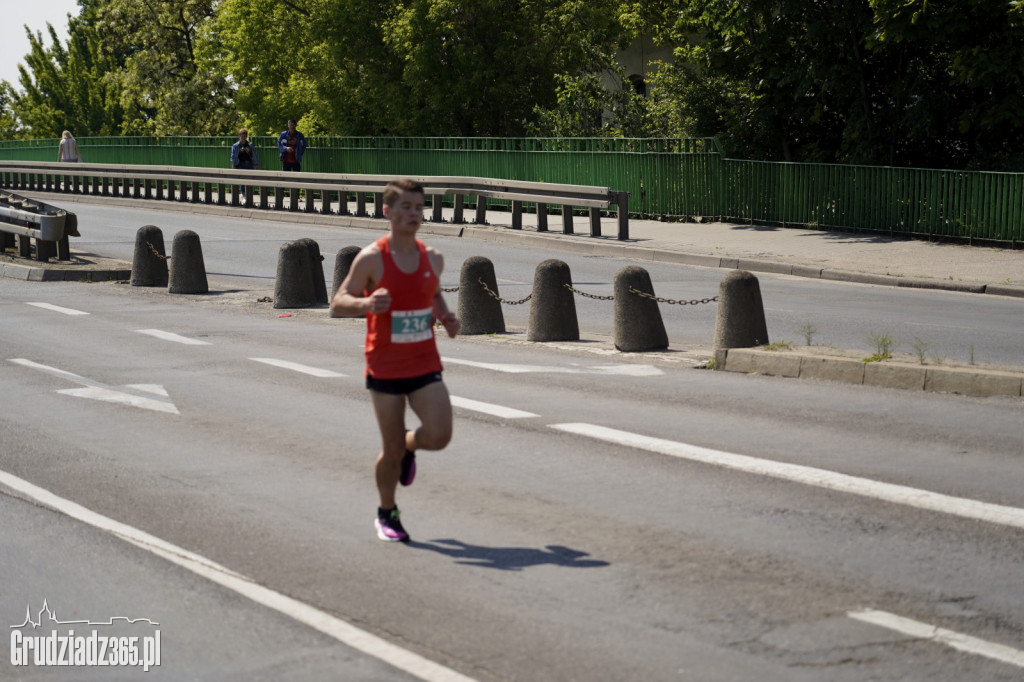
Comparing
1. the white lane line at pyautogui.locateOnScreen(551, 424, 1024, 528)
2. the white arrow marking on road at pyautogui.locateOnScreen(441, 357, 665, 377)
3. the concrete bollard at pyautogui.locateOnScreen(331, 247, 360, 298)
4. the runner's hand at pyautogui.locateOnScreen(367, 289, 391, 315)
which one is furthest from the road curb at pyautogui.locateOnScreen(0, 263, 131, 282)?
the runner's hand at pyautogui.locateOnScreen(367, 289, 391, 315)

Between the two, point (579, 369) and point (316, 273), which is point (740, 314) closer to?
point (579, 369)

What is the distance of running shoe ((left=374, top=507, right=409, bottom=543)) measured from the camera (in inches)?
279

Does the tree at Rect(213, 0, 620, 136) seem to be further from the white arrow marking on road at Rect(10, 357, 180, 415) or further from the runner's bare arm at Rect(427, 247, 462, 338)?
the runner's bare arm at Rect(427, 247, 462, 338)

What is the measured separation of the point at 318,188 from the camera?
114 feet

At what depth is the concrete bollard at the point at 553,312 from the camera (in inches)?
572

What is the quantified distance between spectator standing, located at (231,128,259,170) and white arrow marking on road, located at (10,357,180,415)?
26262mm

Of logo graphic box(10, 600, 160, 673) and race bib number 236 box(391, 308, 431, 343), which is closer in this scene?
logo graphic box(10, 600, 160, 673)

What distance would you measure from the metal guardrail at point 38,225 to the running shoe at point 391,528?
1799 centimetres

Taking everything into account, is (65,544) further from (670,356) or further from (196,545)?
(670,356)

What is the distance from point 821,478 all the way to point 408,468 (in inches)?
97.3

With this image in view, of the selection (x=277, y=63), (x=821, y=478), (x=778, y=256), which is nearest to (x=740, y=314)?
(x=821, y=478)

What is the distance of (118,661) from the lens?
223 inches

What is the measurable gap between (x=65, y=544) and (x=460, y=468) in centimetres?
245

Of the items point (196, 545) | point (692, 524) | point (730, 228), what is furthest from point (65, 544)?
point (730, 228)
